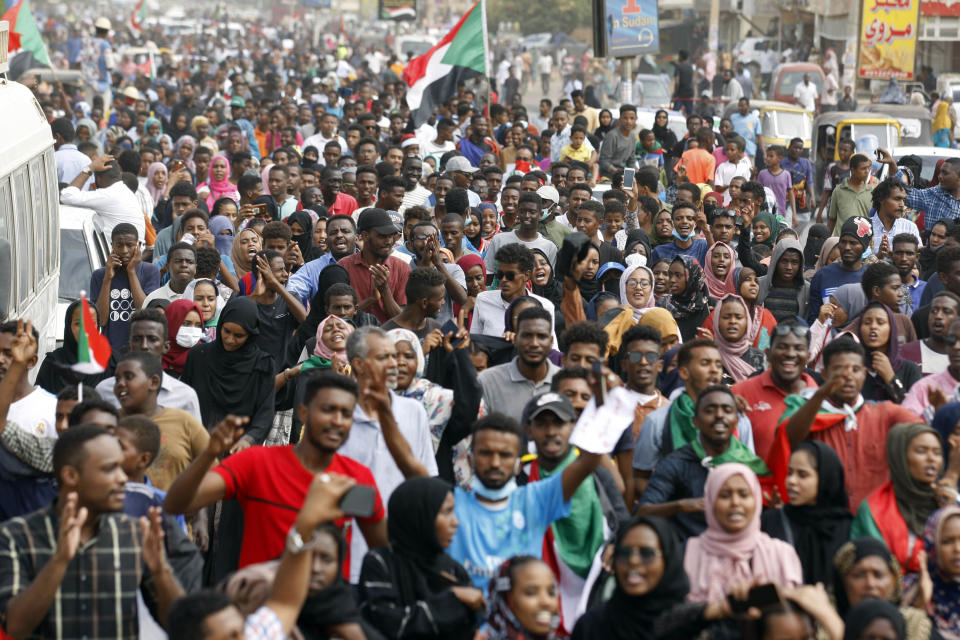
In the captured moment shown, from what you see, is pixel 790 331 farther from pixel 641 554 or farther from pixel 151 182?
pixel 151 182

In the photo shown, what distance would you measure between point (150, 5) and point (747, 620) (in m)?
106

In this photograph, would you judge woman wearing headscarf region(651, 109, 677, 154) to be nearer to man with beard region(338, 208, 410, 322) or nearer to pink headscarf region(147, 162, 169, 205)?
pink headscarf region(147, 162, 169, 205)

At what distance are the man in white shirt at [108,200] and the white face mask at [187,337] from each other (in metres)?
4.19

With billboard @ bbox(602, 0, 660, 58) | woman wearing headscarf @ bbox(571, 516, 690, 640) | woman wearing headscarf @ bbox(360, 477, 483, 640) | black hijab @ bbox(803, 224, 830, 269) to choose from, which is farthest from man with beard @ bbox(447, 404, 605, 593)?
billboard @ bbox(602, 0, 660, 58)

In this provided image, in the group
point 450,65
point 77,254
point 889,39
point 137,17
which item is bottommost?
point 137,17

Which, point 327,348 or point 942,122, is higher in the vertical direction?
point 327,348

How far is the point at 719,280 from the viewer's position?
979 cm

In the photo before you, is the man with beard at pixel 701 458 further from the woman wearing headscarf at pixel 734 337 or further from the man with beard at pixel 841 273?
the man with beard at pixel 841 273

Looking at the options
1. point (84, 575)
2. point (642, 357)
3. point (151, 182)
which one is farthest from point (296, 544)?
point (151, 182)

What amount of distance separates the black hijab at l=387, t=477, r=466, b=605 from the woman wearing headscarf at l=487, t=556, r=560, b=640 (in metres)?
0.15

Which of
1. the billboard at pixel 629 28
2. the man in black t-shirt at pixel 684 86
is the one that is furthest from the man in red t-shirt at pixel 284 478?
the man in black t-shirt at pixel 684 86

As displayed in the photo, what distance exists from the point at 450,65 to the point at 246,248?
8.29 m

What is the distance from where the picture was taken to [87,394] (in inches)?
244

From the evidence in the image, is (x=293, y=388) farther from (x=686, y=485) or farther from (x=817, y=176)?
(x=817, y=176)
